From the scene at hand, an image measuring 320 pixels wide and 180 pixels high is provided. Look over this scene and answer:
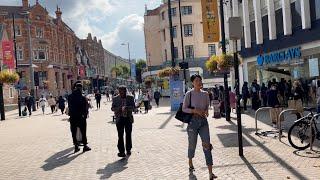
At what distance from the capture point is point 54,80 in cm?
7881

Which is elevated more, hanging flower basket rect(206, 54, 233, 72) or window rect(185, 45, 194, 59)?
window rect(185, 45, 194, 59)

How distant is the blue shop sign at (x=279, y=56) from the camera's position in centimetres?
2302

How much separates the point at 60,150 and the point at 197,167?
5.11 metres

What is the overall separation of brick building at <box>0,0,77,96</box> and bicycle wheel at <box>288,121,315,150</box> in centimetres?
5961

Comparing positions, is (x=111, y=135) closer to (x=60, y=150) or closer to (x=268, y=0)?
(x=60, y=150)

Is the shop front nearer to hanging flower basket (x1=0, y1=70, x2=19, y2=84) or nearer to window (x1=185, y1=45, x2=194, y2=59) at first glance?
hanging flower basket (x1=0, y1=70, x2=19, y2=84)

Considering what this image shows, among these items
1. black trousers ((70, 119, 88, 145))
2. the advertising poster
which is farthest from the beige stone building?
black trousers ((70, 119, 88, 145))

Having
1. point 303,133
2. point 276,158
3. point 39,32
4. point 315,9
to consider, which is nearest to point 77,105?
point 276,158

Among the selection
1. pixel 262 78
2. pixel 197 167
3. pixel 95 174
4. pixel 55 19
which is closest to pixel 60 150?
pixel 95 174

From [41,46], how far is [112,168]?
229 feet

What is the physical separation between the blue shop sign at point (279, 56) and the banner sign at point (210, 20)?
366 cm

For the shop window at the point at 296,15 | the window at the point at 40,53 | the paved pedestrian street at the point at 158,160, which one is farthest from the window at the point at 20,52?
the paved pedestrian street at the point at 158,160

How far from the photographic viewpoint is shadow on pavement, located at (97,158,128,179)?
8.99 m

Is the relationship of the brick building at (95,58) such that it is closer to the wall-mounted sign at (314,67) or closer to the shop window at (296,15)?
the shop window at (296,15)
